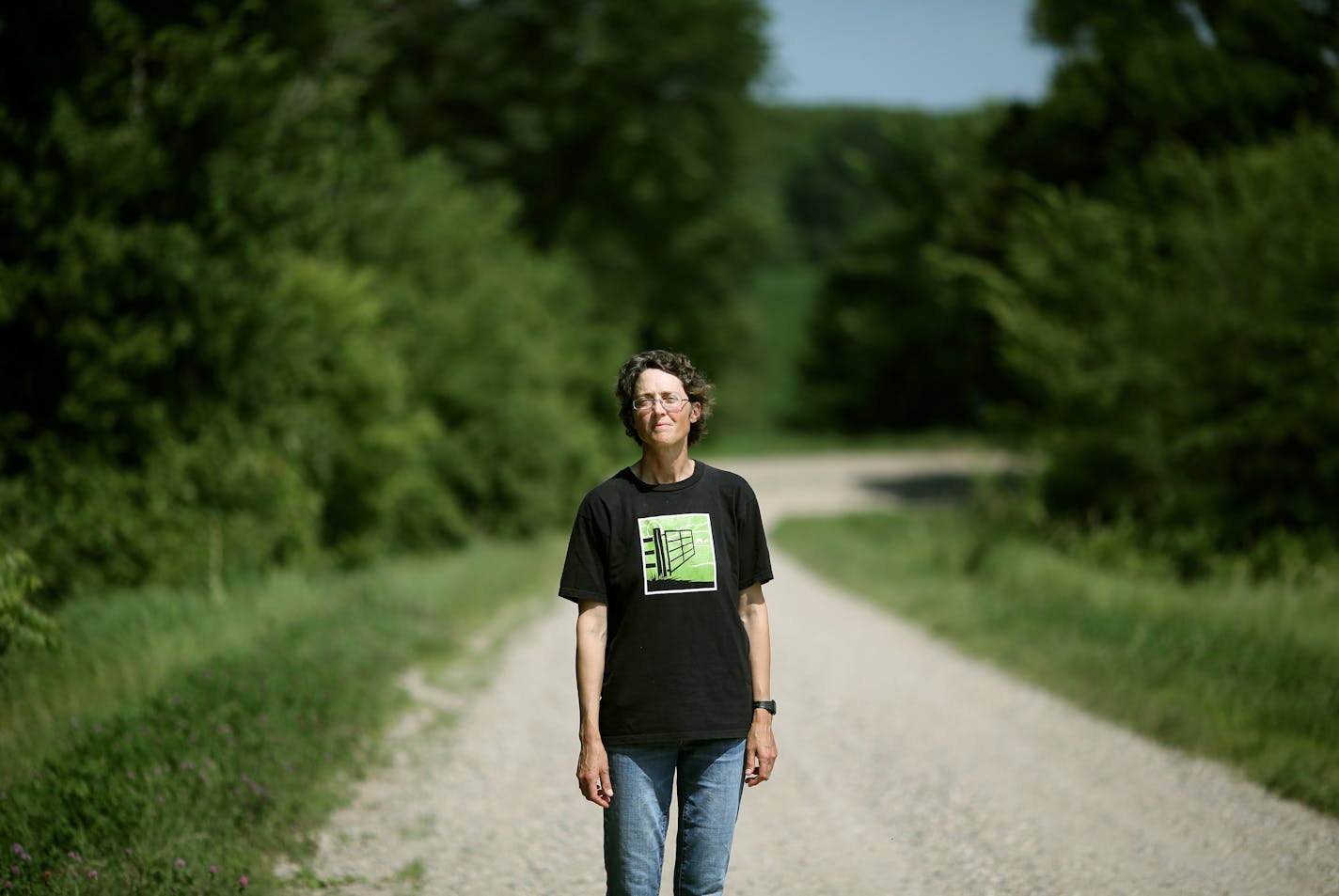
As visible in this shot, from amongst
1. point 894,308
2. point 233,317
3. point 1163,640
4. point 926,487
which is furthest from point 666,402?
point 894,308

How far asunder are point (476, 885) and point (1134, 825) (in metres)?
3.07

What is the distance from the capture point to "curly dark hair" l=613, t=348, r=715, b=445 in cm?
380

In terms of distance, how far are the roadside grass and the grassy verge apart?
15.7ft

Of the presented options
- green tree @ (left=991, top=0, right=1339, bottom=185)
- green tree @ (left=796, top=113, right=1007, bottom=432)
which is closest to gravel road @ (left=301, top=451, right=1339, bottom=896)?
green tree @ (left=991, top=0, right=1339, bottom=185)

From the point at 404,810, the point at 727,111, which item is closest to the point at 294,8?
the point at 404,810

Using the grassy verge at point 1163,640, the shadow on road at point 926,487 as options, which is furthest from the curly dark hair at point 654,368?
the shadow on road at point 926,487

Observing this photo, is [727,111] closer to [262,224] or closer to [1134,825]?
[262,224]

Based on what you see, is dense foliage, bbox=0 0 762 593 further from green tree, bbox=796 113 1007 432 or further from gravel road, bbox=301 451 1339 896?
green tree, bbox=796 113 1007 432

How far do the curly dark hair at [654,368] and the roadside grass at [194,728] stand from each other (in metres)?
2.62

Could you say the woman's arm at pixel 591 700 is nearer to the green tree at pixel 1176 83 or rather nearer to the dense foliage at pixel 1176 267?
the dense foliage at pixel 1176 267

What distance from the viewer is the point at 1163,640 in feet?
30.9

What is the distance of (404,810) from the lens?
20.7ft

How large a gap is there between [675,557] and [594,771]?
669 mm

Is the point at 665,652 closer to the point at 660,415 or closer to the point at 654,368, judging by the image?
the point at 660,415
